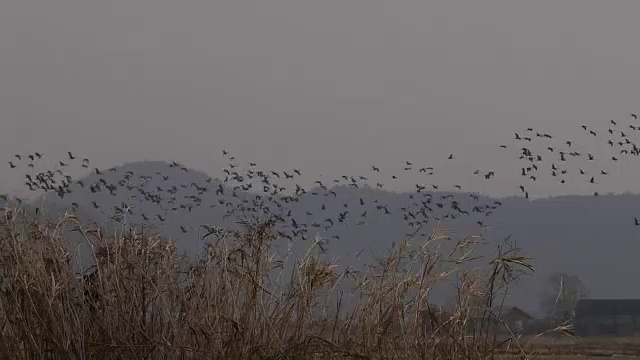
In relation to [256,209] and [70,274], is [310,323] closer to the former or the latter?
[256,209]

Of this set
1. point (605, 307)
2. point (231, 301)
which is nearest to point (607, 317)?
point (605, 307)

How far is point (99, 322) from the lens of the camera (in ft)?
24.4

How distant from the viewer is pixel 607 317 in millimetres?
55531

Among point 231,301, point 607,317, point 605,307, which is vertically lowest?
point 607,317

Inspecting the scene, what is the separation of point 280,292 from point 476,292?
1.49m

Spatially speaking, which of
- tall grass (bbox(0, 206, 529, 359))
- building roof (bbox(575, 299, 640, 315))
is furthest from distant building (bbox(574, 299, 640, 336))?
tall grass (bbox(0, 206, 529, 359))

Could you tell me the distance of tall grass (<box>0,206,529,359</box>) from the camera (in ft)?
23.7

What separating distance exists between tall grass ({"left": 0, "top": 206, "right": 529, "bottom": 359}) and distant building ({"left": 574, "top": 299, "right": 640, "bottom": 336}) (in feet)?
162

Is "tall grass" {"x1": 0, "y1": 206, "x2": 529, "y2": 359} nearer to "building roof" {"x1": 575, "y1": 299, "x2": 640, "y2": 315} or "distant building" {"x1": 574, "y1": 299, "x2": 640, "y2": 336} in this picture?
"distant building" {"x1": 574, "y1": 299, "x2": 640, "y2": 336}

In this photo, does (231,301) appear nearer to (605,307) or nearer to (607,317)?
(607,317)

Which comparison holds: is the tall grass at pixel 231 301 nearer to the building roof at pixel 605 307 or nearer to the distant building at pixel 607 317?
the distant building at pixel 607 317

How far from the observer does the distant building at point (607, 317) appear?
54469 mm

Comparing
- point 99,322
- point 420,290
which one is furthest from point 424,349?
point 99,322

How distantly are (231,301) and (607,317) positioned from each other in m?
51.5
